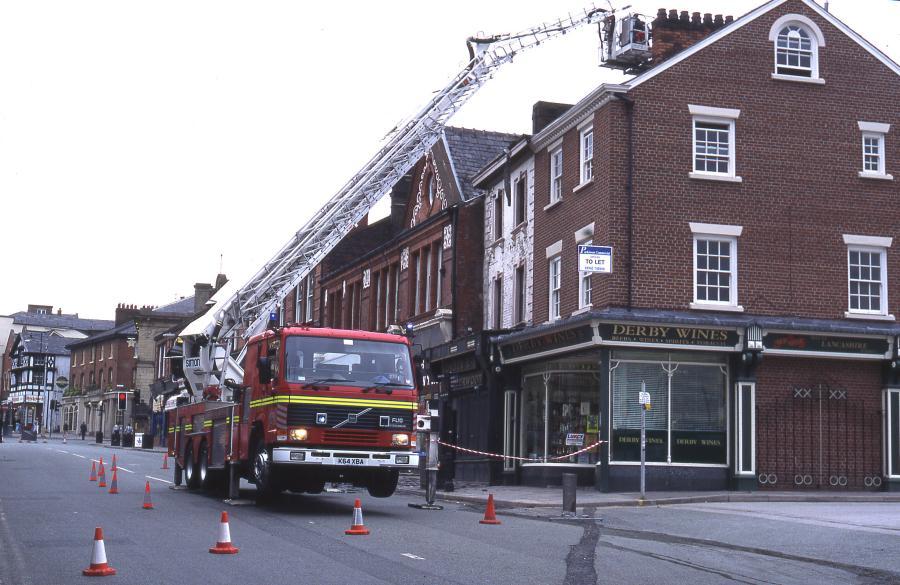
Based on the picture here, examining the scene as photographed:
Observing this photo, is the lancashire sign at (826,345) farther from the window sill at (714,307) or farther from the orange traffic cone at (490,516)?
the orange traffic cone at (490,516)

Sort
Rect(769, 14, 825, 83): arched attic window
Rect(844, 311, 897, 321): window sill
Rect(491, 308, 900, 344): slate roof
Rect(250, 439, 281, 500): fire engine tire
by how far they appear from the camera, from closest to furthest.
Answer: Rect(250, 439, 281, 500): fire engine tire
Rect(491, 308, 900, 344): slate roof
Rect(844, 311, 897, 321): window sill
Rect(769, 14, 825, 83): arched attic window

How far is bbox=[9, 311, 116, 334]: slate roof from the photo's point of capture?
433 feet

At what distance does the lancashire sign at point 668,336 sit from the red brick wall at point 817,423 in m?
1.22

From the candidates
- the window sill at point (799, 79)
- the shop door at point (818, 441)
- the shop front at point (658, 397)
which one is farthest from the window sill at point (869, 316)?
the window sill at point (799, 79)

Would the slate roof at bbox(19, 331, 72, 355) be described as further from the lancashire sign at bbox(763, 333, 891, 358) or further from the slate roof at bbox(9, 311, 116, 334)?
the lancashire sign at bbox(763, 333, 891, 358)

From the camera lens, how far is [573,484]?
19.0m

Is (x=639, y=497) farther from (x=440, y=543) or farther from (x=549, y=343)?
(x=440, y=543)

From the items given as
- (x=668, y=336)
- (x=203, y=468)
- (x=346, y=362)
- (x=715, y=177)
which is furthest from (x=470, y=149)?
(x=346, y=362)

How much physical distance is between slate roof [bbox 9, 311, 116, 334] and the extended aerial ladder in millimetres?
110621

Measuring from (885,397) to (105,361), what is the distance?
8166 centimetres

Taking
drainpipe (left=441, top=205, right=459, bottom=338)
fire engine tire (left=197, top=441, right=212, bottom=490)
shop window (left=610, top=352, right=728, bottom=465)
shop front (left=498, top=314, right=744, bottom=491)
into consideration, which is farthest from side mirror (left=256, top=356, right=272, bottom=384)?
drainpipe (left=441, top=205, right=459, bottom=338)

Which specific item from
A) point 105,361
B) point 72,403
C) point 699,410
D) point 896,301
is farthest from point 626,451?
point 72,403

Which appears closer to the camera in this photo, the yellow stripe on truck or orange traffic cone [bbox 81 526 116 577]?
orange traffic cone [bbox 81 526 116 577]

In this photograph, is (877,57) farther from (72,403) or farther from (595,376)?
(72,403)
